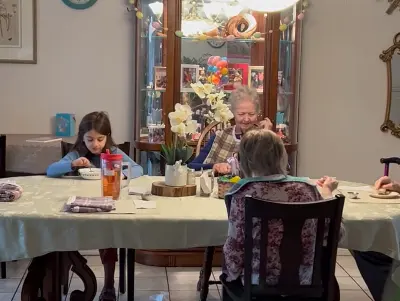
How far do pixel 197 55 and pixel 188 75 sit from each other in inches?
5.7

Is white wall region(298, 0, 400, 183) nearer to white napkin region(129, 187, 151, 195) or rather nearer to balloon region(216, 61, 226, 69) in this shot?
balloon region(216, 61, 226, 69)

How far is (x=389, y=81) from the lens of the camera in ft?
13.8

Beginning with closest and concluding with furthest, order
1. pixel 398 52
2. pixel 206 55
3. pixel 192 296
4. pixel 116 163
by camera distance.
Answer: pixel 116 163 → pixel 192 296 → pixel 206 55 → pixel 398 52

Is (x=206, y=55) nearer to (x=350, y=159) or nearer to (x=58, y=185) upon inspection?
(x=350, y=159)

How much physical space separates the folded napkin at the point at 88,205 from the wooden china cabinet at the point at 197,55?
1592mm

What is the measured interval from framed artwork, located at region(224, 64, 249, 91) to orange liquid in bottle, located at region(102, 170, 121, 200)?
171 cm

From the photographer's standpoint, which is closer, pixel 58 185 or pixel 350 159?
pixel 58 185

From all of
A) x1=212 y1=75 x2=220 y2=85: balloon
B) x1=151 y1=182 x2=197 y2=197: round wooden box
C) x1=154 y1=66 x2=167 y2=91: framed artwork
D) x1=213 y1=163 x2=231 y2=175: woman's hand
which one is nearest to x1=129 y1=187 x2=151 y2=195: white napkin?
x1=151 y1=182 x2=197 y2=197: round wooden box

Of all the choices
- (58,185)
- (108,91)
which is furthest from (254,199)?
(108,91)

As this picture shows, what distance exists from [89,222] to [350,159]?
9.03 feet

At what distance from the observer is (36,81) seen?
4.01 meters

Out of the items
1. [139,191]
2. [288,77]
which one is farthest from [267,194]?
[288,77]

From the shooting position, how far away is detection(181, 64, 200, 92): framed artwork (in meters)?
3.81

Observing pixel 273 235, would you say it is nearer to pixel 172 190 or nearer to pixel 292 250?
pixel 292 250
